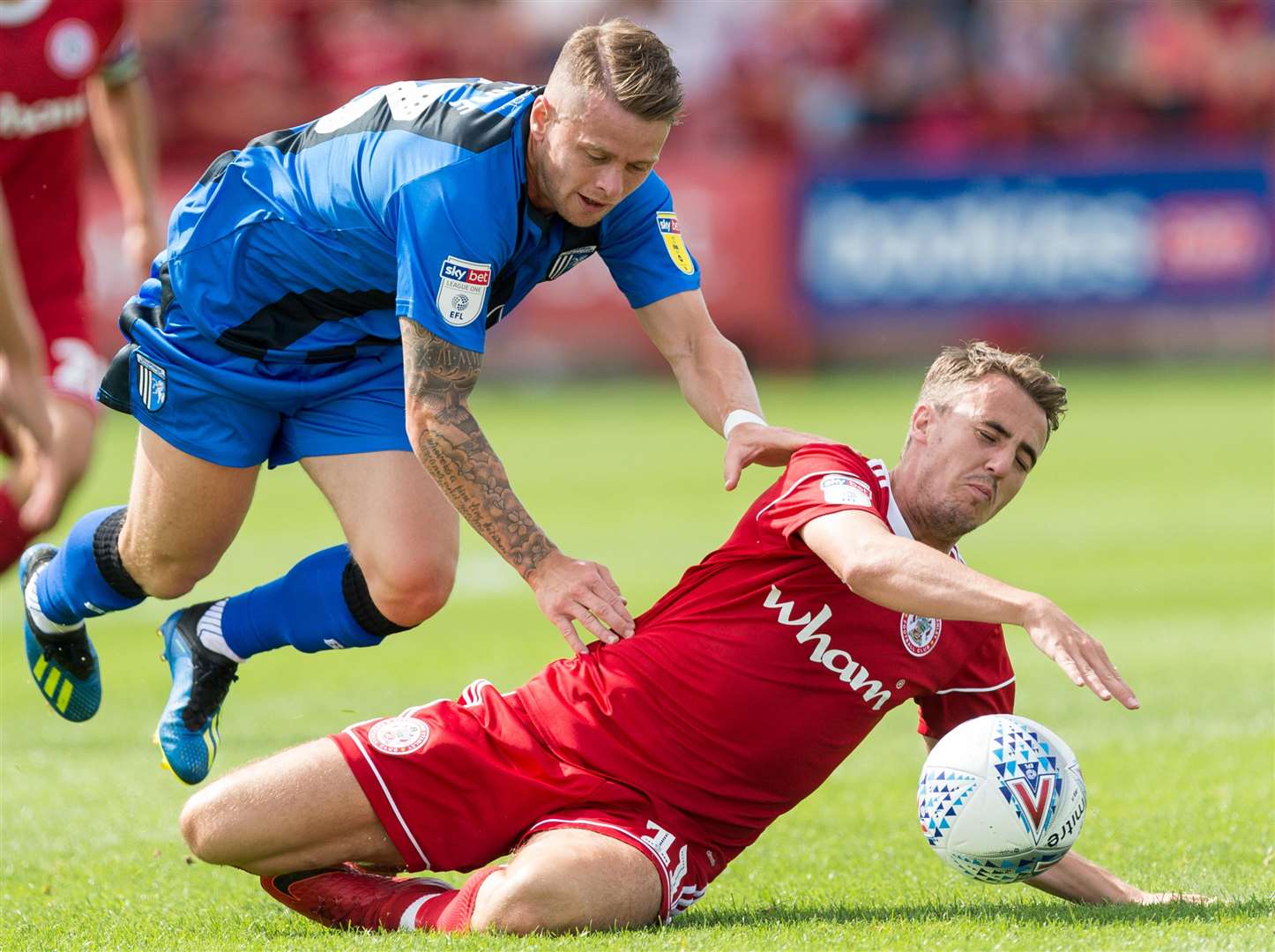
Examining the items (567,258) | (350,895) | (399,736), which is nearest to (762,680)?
(399,736)

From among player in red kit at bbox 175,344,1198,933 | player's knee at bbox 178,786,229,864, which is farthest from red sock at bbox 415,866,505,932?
player's knee at bbox 178,786,229,864

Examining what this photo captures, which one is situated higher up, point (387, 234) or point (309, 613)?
point (387, 234)

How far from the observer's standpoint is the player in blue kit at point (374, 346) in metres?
4.90

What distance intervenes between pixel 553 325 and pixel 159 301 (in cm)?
1477

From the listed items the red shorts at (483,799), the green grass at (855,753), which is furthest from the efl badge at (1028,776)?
the red shorts at (483,799)

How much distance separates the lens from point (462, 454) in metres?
5.00

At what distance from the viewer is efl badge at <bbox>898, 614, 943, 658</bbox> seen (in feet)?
15.4

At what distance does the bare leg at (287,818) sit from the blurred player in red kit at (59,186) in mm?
3205

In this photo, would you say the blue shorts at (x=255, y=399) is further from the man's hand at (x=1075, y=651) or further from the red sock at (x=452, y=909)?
the man's hand at (x=1075, y=651)

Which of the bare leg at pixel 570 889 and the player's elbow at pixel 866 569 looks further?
the bare leg at pixel 570 889

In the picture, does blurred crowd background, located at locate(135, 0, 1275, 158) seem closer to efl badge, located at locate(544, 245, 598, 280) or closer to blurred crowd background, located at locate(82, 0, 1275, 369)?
blurred crowd background, located at locate(82, 0, 1275, 369)

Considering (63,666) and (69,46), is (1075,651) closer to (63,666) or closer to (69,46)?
(63,666)

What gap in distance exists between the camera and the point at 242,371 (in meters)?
5.62

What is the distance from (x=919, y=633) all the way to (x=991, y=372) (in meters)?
0.67
